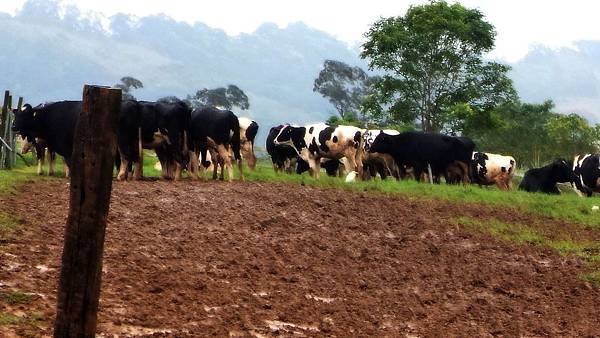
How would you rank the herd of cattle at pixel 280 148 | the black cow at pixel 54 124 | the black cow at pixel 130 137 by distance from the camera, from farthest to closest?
the herd of cattle at pixel 280 148
the black cow at pixel 130 137
the black cow at pixel 54 124

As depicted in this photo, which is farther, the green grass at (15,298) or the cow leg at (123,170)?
the cow leg at (123,170)

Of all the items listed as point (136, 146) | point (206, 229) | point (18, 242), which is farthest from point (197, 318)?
point (136, 146)

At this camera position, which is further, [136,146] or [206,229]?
[136,146]

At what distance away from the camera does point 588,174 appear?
83.8ft

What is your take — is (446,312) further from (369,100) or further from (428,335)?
(369,100)

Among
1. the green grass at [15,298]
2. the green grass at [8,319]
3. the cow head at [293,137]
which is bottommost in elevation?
the green grass at [8,319]

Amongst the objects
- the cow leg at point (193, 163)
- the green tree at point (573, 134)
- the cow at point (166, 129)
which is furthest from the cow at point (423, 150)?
the green tree at point (573, 134)

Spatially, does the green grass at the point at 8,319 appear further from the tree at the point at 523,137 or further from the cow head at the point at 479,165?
the tree at the point at 523,137

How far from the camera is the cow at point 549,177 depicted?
28.2 meters

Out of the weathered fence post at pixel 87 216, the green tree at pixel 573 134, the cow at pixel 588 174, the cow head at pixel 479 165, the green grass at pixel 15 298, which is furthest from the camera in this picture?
the green tree at pixel 573 134

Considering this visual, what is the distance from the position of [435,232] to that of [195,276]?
613cm

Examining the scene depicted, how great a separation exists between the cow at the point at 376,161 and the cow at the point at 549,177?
556 centimetres

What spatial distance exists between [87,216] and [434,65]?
1502 inches

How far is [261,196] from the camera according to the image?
49.1 ft
